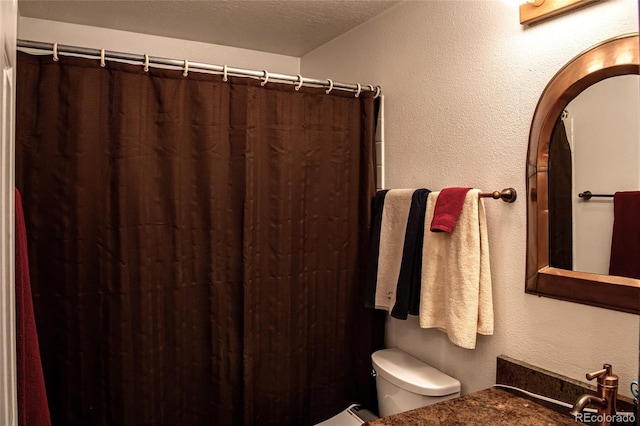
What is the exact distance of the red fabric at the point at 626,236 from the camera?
120 cm

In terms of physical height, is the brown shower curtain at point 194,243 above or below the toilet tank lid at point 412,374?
above

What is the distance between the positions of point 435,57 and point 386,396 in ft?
4.68

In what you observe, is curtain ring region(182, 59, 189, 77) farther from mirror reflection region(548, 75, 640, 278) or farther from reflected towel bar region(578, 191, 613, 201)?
reflected towel bar region(578, 191, 613, 201)

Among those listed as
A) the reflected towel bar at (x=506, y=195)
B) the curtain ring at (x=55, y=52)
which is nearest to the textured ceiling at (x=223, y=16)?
the curtain ring at (x=55, y=52)

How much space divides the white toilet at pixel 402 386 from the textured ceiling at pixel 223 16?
1615 mm

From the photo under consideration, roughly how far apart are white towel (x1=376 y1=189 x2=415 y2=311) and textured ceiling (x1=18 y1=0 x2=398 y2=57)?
0.92 m

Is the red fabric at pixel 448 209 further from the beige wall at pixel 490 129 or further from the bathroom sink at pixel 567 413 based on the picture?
the bathroom sink at pixel 567 413

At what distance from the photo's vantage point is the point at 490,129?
1.62m

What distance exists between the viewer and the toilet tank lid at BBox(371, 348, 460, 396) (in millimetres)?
1670

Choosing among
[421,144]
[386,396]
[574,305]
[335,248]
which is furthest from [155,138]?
[574,305]

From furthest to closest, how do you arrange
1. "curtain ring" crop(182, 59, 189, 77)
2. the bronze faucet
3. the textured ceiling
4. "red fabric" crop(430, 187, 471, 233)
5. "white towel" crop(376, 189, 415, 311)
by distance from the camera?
the textured ceiling
"white towel" crop(376, 189, 415, 311)
"curtain ring" crop(182, 59, 189, 77)
"red fabric" crop(430, 187, 471, 233)
the bronze faucet

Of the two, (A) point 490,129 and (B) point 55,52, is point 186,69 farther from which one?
(A) point 490,129

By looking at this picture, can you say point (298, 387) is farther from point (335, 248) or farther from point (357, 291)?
point (335, 248)

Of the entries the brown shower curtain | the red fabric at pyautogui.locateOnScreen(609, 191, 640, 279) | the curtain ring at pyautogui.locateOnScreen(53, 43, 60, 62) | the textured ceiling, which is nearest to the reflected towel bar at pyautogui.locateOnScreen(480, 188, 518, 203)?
the red fabric at pyautogui.locateOnScreen(609, 191, 640, 279)
